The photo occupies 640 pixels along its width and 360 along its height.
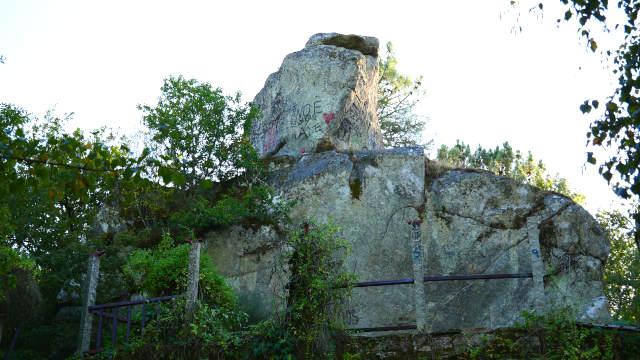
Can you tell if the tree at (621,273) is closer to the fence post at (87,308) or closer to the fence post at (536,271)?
the fence post at (536,271)

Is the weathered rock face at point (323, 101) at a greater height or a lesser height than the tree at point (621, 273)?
greater

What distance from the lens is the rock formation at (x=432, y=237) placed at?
12695 mm

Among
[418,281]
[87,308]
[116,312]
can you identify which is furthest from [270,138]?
[418,281]

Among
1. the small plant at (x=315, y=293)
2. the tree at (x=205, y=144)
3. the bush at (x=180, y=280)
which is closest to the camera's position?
the small plant at (x=315, y=293)

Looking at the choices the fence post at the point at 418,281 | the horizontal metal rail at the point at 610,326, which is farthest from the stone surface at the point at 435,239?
the horizontal metal rail at the point at 610,326

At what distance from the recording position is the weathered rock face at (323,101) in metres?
17.0

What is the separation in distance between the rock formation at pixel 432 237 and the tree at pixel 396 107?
13021 mm

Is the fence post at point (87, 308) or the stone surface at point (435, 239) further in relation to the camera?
the stone surface at point (435, 239)

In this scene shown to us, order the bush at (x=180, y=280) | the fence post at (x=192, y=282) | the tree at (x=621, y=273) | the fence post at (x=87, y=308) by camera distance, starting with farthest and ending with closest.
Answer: the tree at (x=621, y=273) < the bush at (x=180, y=280) < the fence post at (x=87, y=308) < the fence post at (x=192, y=282)

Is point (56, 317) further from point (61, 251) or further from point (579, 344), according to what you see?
point (579, 344)

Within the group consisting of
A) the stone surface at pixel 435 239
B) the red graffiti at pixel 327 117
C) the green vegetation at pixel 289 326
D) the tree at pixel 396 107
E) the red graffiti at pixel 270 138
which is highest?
the tree at pixel 396 107

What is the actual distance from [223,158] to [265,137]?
3267 millimetres

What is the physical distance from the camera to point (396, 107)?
Answer: 1137 inches

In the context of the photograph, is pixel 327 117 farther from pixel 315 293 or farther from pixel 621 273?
pixel 621 273
